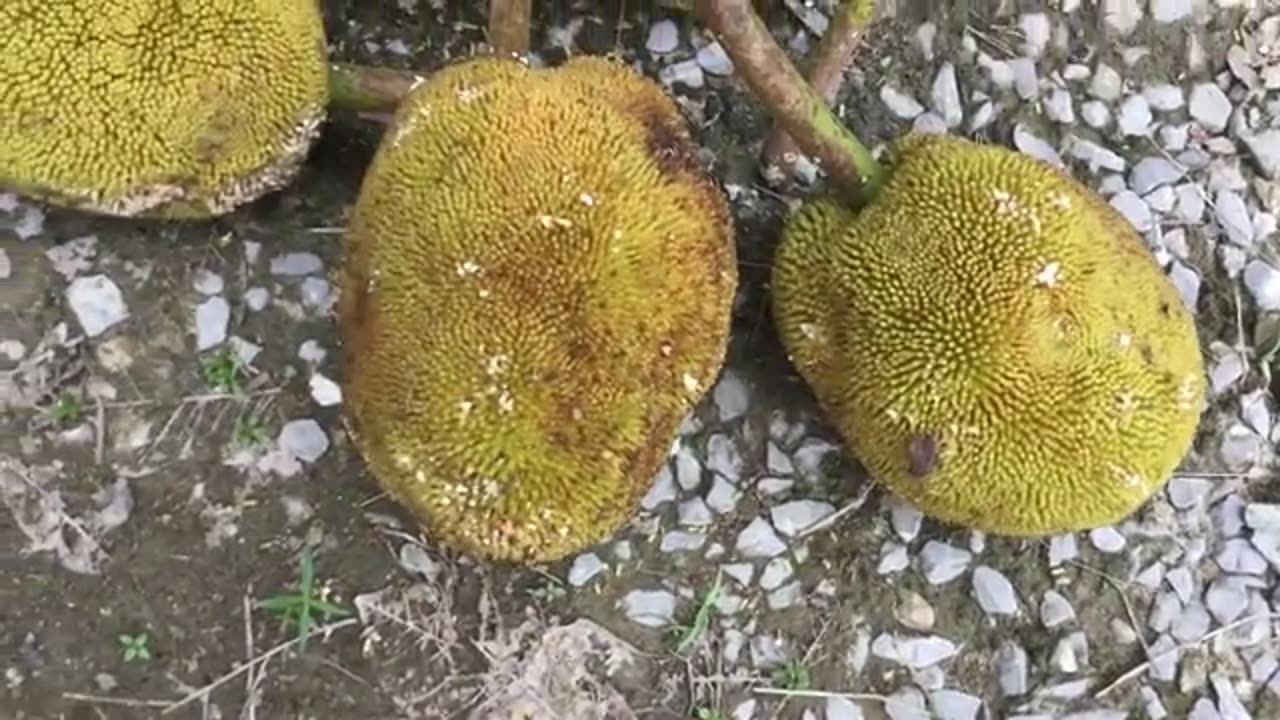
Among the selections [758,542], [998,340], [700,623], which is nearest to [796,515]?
[758,542]

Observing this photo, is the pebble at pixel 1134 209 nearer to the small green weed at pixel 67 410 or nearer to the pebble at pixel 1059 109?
the pebble at pixel 1059 109

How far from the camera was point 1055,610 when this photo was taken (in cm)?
175

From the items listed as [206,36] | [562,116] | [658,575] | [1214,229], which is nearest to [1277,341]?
[1214,229]

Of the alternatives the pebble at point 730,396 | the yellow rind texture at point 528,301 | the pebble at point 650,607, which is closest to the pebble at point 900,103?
the pebble at point 730,396

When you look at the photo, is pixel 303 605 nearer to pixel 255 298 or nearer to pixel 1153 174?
pixel 255 298

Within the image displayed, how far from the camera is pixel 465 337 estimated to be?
133cm

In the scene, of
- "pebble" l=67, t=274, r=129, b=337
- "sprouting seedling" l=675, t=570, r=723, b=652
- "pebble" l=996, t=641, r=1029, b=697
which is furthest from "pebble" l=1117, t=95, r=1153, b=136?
"pebble" l=67, t=274, r=129, b=337

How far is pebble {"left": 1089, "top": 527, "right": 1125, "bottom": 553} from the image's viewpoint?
5.78ft

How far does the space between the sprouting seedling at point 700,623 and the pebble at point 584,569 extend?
104 mm

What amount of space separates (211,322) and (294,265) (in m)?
0.10

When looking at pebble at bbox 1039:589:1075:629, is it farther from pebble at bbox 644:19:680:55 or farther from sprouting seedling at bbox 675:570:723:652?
pebble at bbox 644:19:680:55

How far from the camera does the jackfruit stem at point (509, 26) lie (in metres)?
1.51

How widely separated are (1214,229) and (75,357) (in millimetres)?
1256

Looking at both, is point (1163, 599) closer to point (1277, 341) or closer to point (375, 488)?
point (1277, 341)
